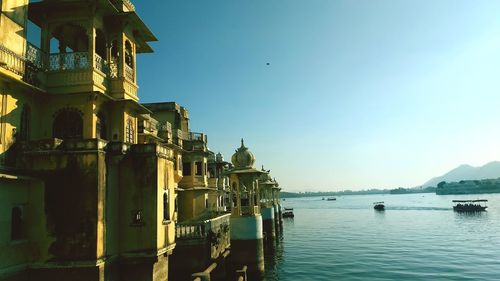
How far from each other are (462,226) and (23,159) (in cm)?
7108

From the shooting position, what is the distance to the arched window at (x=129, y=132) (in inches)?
822

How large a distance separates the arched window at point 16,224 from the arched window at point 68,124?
15.4ft

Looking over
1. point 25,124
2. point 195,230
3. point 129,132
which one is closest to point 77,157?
point 25,124

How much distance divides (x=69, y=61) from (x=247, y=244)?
53.8 ft

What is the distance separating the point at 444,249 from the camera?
43344 millimetres

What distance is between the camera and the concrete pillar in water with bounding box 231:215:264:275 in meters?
26.4

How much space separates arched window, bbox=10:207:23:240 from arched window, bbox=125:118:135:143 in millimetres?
6902

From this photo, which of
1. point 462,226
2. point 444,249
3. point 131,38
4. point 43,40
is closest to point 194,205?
point 131,38

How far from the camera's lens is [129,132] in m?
21.2

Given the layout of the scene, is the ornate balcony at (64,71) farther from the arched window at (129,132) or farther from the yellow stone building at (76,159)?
the arched window at (129,132)

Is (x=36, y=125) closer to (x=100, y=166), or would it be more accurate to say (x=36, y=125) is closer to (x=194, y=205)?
(x=100, y=166)

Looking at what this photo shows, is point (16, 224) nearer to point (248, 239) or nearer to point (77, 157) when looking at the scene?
point (77, 157)

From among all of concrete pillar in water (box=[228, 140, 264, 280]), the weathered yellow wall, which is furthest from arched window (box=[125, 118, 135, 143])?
concrete pillar in water (box=[228, 140, 264, 280])

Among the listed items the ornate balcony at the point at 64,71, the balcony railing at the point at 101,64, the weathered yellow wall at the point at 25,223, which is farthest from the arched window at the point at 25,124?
the balcony railing at the point at 101,64
